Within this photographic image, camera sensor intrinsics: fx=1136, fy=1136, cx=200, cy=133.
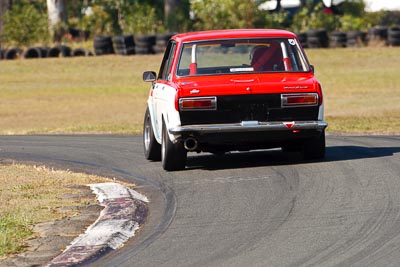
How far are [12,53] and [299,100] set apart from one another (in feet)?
112

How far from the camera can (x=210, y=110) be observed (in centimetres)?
1193

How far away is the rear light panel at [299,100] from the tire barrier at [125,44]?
1272 inches

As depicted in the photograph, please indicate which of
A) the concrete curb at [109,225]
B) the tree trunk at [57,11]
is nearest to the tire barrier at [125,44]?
the tree trunk at [57,11]

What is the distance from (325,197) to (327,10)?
4928cm

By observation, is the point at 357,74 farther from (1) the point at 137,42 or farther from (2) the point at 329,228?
(2) the point at 329,228

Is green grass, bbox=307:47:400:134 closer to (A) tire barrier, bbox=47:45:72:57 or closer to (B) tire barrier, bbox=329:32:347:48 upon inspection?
(B) tire barrier, bbox=329:32:347:48

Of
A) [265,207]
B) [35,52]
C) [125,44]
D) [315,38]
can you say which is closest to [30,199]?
[265,207]

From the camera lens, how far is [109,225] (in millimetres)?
8852

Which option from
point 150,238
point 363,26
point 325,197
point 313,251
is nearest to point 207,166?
point 325,197

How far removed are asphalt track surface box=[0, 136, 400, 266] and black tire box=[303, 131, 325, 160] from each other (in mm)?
114

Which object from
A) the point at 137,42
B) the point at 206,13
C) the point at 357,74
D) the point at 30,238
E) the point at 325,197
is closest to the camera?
the point at 30,238

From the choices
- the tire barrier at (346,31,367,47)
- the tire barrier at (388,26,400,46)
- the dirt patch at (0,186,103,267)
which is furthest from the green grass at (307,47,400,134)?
the dirt patch at (0,186,103,267)

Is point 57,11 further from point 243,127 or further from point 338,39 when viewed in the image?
point 243,127

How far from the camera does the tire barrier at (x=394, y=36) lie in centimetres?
4394
